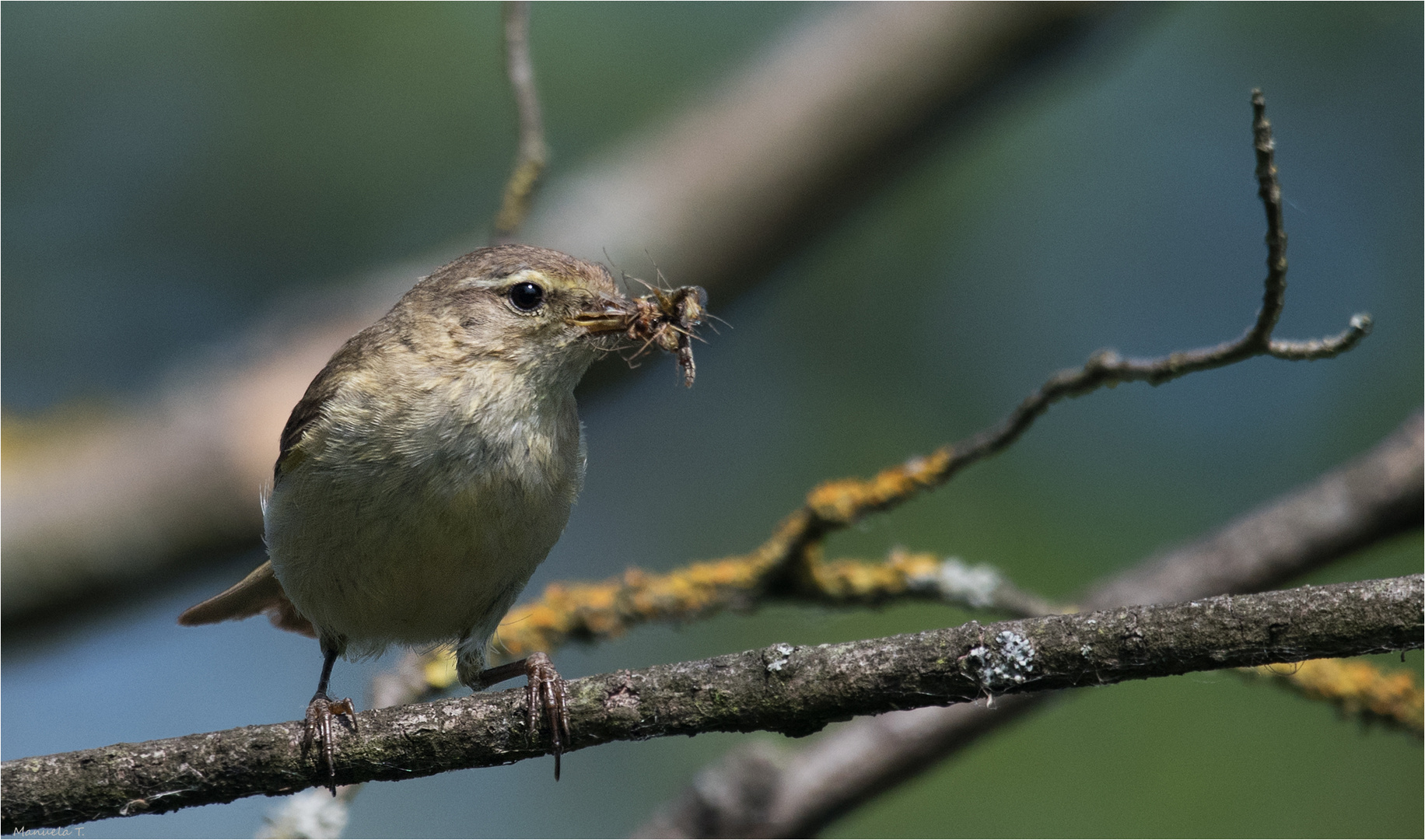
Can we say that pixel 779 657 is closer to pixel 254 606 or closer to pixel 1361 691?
pixel 1361 691

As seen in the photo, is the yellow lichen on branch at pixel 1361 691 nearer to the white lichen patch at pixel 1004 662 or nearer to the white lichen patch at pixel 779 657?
the white lichen patch at pixel 1004 662

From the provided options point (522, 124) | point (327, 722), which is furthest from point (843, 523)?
point (522, 124)

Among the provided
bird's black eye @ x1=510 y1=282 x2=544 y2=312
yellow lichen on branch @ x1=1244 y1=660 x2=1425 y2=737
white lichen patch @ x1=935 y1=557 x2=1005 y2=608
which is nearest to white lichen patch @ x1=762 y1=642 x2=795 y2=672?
white lichen patch @ x1=935 y1=557 x2=1005 y2=608

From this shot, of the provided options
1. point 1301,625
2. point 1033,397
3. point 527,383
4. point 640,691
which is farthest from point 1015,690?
point 527,383

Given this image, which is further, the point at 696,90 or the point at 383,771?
the point at 696,90

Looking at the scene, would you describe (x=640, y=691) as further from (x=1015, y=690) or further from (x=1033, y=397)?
(x=1033, y=397)
